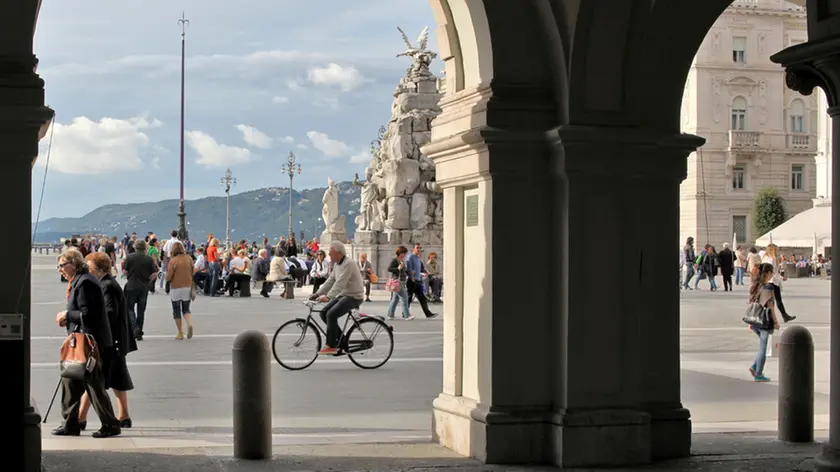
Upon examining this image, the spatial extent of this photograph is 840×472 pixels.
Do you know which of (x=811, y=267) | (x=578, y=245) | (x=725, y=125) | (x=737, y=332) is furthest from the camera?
(x=725, y=125)

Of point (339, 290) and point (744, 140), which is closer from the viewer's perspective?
point (339, 290)

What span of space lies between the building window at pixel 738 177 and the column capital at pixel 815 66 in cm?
6799

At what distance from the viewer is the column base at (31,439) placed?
832 centimetres

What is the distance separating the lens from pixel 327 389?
1473 cm

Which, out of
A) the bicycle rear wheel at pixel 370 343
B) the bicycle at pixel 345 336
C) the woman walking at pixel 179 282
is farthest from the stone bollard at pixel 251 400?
the woman walking at pixel 179 282

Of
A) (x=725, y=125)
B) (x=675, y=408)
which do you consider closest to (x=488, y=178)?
(x=675, y=408)

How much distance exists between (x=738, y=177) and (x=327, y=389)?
209 feet

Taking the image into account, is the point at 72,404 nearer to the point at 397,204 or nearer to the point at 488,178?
the point at 488,178

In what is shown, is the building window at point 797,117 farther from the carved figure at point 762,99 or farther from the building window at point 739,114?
the building window at point 739,114

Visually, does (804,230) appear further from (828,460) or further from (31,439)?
(31,439)

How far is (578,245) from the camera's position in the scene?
9.40 meters

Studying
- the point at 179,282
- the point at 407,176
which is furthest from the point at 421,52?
the point at 179,282

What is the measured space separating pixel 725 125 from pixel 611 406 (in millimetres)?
66703

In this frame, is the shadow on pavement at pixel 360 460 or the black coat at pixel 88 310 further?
the black coat at pixel 88 310
